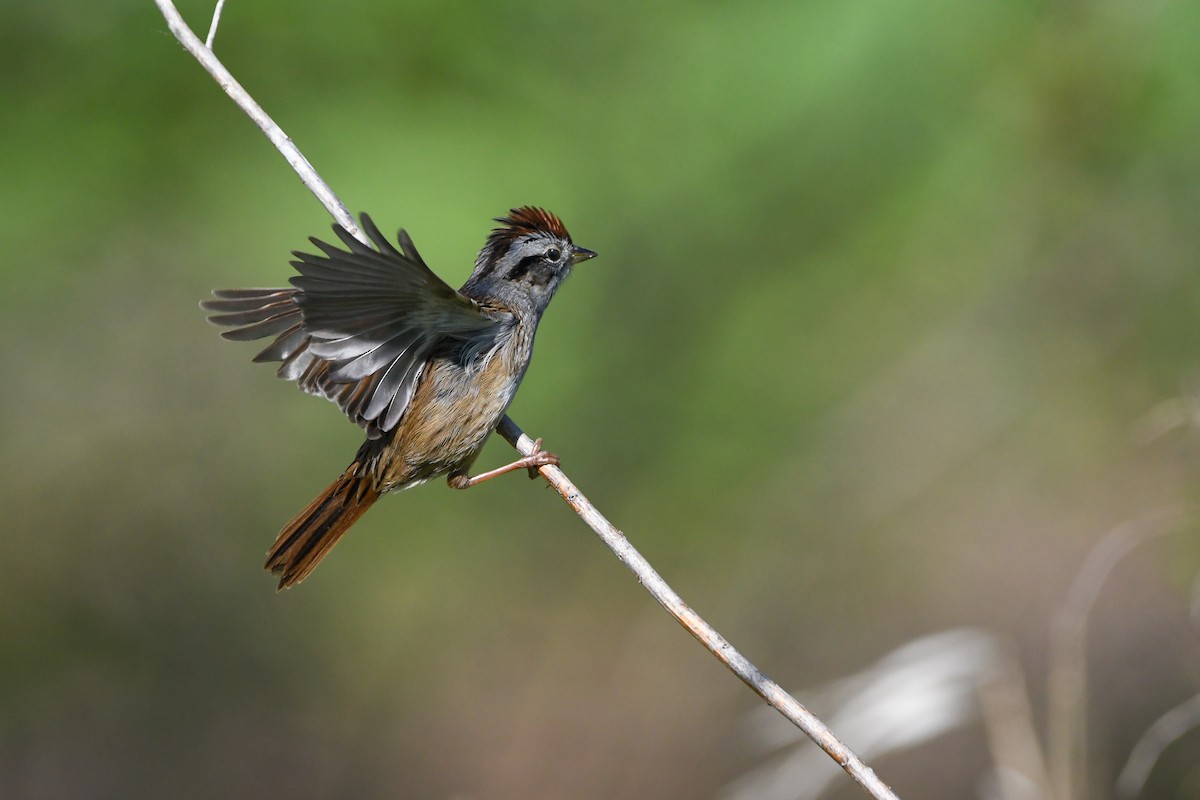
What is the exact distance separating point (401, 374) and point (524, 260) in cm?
75

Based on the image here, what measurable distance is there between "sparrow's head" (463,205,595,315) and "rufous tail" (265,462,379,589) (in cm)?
85

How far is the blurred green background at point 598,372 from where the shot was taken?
6871mm

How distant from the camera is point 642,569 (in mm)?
2953

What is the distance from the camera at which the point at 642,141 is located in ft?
24.3

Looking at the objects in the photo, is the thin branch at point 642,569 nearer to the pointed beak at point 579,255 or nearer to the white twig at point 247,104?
the white twig at point 247,104

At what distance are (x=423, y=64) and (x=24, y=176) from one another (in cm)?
235

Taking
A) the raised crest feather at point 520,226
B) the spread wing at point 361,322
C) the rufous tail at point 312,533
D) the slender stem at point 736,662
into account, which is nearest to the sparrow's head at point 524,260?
the raised crest feather at point 520,226

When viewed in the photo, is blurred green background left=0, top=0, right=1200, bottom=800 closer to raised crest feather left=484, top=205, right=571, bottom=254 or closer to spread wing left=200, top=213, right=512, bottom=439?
raised crest feather left=484, top=205, right=571, bottom=254

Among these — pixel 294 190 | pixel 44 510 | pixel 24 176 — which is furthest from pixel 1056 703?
pixel 24 176

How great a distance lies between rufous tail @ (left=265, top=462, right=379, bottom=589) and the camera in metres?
3.95

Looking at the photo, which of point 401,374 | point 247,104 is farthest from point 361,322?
point 247,104

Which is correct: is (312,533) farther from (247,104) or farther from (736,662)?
(736,662)

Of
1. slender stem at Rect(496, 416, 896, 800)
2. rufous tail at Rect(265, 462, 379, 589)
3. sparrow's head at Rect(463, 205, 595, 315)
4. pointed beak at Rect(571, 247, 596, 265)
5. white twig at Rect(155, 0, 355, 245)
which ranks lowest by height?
slender stem at Rect(496, 416, 896, 800)

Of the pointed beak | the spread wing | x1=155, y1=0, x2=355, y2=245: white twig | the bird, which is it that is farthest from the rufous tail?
the pointed beak
